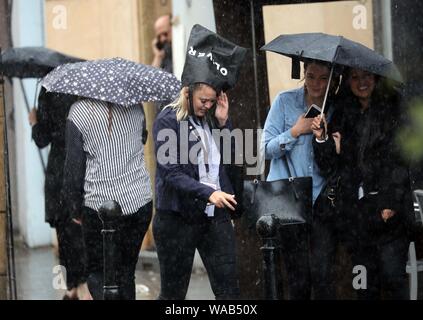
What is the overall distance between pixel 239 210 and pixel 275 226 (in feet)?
3.14

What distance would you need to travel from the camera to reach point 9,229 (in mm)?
8688

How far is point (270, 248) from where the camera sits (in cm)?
659

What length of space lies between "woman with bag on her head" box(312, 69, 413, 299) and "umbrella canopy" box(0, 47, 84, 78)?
282 cm

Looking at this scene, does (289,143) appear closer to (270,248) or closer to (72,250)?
(270,248)

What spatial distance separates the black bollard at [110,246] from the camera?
674 centimetres

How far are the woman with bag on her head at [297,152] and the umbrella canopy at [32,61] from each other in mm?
2485

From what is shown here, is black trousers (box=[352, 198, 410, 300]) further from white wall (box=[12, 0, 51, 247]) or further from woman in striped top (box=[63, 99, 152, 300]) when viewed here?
white wall (box=[12, 0, 51, 247])

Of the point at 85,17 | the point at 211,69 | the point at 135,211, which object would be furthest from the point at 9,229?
the point at 85,17

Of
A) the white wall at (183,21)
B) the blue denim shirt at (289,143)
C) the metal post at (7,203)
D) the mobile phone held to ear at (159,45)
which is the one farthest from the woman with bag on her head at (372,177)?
the mobile phone held to ear at (159,45)

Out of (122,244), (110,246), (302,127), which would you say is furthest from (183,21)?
(110,246)

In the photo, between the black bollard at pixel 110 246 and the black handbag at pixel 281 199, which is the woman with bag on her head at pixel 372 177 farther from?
the black bollard at pixel 110 246

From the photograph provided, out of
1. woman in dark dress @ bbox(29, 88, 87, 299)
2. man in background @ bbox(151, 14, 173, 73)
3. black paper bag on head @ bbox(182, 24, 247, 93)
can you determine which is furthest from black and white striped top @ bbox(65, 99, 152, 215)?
man in background @ bbox(151, 14, 173, 73)

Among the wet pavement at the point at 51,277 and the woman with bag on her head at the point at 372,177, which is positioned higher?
the woman with bag on her head at the point at 372,177

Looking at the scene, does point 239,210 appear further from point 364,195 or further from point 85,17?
point 85,17
